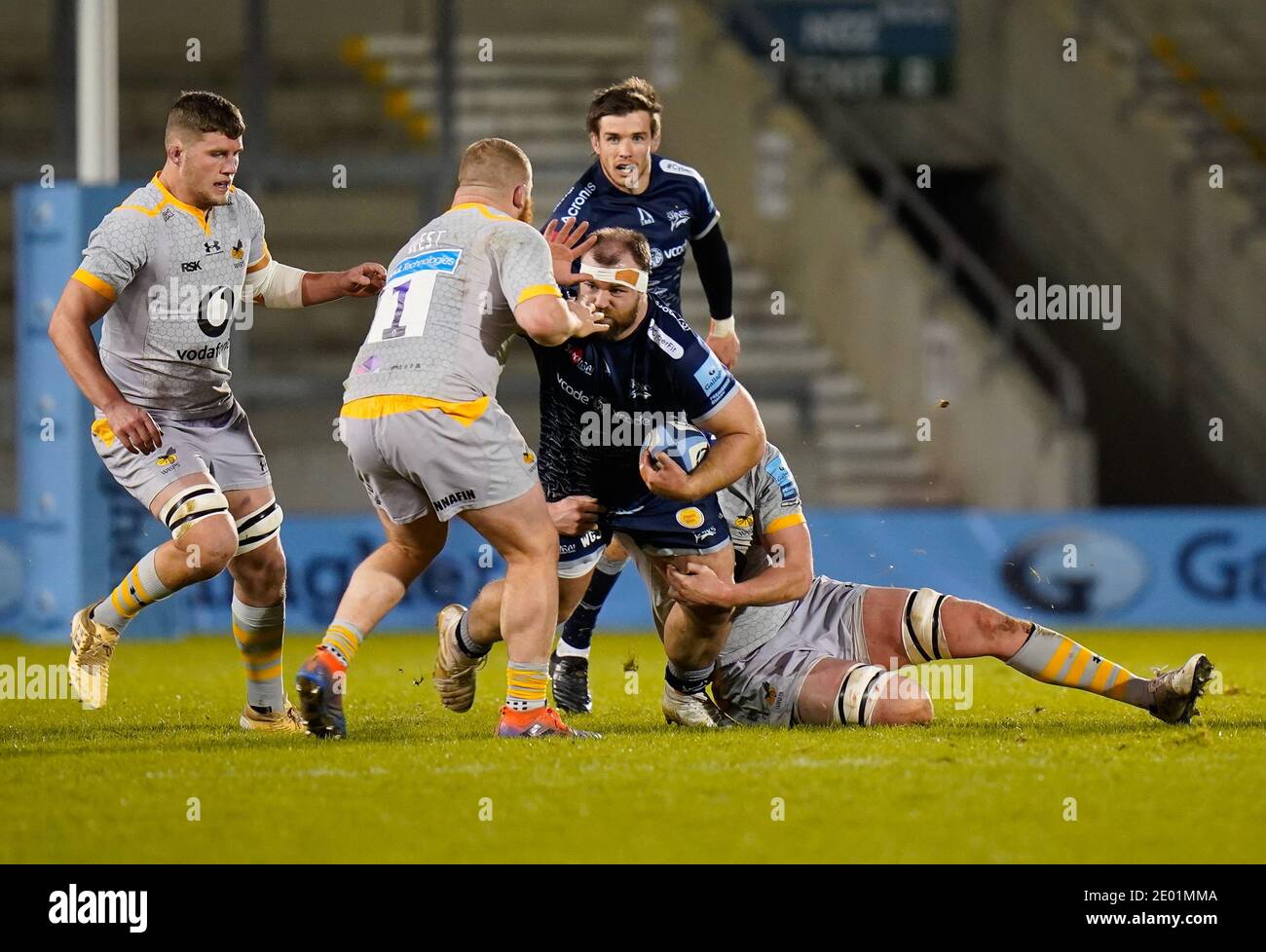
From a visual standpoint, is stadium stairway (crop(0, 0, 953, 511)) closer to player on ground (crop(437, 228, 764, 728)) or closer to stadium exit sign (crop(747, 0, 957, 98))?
stadium exit sign (crop(747, 0, 957, 98))

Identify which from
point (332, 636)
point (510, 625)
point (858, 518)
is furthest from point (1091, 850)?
point (858, 518)

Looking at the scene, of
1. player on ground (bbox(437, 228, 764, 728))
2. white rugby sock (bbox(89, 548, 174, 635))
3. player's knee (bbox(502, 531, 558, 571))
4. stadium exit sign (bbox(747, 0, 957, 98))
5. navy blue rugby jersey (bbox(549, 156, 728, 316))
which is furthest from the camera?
stadium exit sign (bbox(747, 0, 957, 98))

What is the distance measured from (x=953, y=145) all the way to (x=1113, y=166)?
64.0 inches

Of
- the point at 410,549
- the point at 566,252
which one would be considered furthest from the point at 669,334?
the point at 410,549

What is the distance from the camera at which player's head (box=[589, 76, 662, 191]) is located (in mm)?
7469

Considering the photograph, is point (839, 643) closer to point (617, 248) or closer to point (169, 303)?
point (617, 248)

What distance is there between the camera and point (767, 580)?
6.03 metres

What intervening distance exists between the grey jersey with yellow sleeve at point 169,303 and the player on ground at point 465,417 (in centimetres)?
76

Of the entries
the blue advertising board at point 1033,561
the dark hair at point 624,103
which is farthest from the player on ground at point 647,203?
the blue advertising board at point 1033,561

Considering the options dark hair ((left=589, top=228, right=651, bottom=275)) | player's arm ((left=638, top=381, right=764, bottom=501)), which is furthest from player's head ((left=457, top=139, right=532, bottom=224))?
player's arm ((left=638, top=381, right=764, bottom=501))

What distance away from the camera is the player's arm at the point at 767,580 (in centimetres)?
588

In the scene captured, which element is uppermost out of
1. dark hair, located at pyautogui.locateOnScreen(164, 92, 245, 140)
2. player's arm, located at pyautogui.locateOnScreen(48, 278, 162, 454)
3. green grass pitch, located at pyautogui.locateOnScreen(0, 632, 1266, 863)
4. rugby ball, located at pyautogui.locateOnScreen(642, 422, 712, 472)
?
dark hair, located at pyautogui.locateOnScreen(164, 92, 245, 140)

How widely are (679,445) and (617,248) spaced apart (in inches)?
26.1

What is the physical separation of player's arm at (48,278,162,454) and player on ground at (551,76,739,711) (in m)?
1.94
